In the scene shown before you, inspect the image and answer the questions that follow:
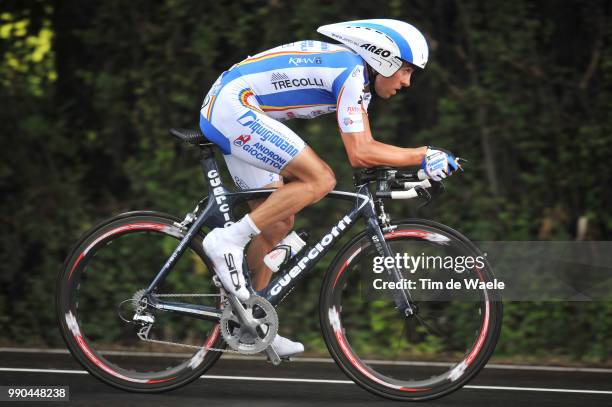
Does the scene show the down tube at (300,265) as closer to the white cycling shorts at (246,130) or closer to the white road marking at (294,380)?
the white cycling shorts at (246,130)

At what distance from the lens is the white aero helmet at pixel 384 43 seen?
5.48m

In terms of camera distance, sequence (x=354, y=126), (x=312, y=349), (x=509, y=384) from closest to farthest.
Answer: (x=354, y=126) → (x=509, y=384) → (x=312, y=349)

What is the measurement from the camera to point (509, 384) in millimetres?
6348

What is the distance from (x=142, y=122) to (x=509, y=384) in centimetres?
471

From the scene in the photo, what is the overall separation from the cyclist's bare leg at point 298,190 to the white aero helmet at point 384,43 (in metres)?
0.60

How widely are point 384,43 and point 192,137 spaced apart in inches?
45.2

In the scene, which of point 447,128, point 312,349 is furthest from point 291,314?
point 447,128

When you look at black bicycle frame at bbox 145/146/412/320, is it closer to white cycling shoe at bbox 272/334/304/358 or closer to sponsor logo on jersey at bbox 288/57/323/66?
white cycling shoe at bbox 272/334/304/358

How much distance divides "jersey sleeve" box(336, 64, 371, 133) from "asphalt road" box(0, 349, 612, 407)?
1496 mm

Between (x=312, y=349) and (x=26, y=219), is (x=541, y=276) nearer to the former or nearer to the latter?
(x=312, y=349)

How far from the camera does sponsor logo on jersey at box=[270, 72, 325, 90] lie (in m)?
5.54

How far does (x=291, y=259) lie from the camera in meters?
5.67

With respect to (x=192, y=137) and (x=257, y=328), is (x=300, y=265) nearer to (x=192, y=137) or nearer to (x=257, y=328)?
(x=257, y=328)

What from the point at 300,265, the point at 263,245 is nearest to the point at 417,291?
the point at 300,265
